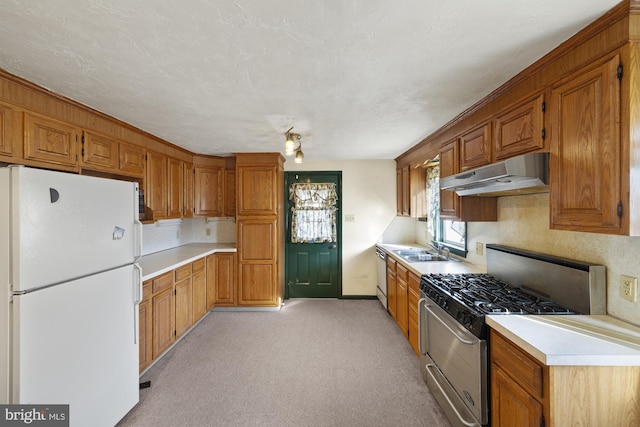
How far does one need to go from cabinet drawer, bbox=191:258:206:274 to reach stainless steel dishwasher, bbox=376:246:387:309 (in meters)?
2.48

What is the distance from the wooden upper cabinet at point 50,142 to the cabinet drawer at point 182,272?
1.33 meters

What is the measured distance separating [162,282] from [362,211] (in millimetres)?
2940

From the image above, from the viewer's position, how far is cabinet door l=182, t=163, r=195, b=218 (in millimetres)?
3655

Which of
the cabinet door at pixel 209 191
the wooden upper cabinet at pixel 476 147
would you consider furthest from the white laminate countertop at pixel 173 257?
the wooden upper cabinet at pixel 476 147

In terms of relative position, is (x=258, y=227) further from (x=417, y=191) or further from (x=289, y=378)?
(x=417, y=191)

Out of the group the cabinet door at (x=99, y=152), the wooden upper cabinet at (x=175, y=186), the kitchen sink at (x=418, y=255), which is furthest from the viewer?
the wooden upper cabinet at (x=175, y=186)

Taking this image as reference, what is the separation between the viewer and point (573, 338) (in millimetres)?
1228

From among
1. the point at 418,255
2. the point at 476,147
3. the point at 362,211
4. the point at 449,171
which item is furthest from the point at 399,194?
the point at 476,147

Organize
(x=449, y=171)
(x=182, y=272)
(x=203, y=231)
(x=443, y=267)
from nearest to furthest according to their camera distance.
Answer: (x=449, y=171)
(x=443, y=267)
(x=182, y=272)
(x=203, y=231)

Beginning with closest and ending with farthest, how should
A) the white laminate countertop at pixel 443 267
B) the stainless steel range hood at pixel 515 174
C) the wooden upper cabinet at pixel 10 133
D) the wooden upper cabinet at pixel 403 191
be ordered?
the stainless steel range hood at pixel 515 174 → the wooden upper cabinet at pixel 10 133 → the white laminate countertop at pixel 443 267 → the wooden upper cabinet at pixel 403 191

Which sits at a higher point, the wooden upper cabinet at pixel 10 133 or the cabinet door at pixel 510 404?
the wooden upper cabinet at pixel 10 133

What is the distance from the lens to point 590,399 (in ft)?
3.74

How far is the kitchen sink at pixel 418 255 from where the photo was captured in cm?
319

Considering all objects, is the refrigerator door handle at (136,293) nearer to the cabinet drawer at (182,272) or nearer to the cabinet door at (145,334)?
the cabinet door at (145,334)
